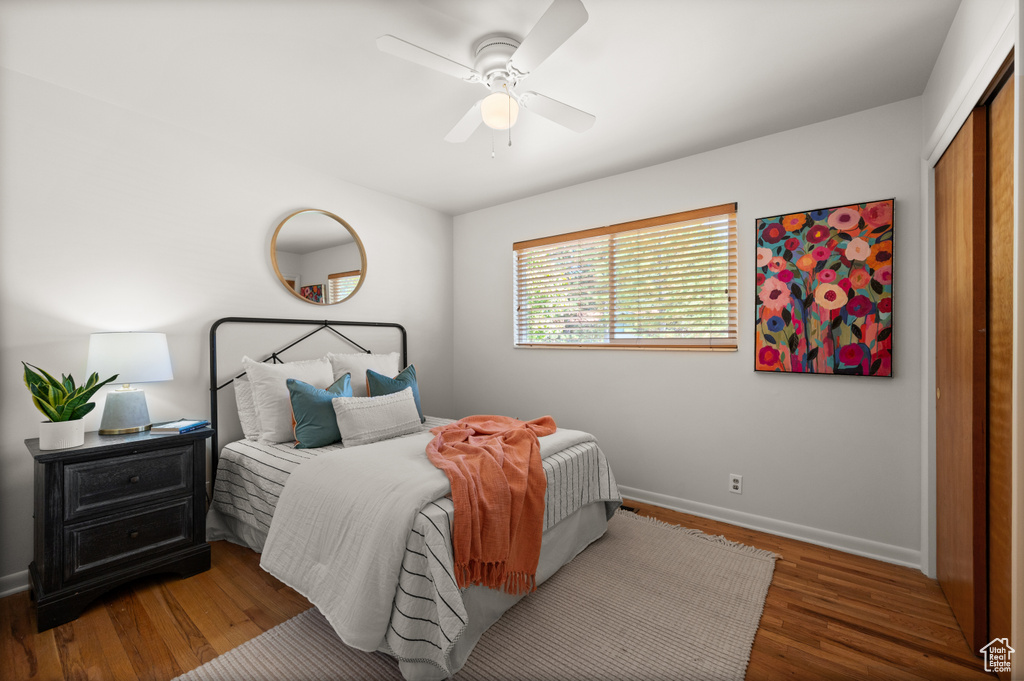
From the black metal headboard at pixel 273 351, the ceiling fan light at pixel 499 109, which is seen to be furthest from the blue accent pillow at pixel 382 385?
the ceiling fan light at pixel 499 109

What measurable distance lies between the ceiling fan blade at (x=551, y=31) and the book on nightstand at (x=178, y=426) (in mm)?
2413

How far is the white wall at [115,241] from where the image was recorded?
7.09ft

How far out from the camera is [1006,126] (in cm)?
145

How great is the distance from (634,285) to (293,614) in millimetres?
2904

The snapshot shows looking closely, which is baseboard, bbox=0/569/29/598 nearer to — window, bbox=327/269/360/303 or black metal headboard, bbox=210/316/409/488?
black metal headboard, bbox=210/316/409/488

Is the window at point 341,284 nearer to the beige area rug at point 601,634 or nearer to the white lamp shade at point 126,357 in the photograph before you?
the white lamp shade at point 126,357

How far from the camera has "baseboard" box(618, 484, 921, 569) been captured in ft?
7.98

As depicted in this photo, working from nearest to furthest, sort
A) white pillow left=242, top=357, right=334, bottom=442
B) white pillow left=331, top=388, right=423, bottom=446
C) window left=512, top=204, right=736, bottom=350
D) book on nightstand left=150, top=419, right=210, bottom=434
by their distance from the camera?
book on nightstand left=150, top=419, right=210, bottom=434
white pillow left=331, top=388, right=423, bottom=446
white pillow left=242, top=357, right=334, bottom=442
window left=512, top=204, right=736, bottom=350

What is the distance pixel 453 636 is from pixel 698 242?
9.09ft

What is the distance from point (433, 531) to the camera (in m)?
1.61

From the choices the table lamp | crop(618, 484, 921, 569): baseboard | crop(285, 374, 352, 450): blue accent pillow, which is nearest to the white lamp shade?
the table lamp

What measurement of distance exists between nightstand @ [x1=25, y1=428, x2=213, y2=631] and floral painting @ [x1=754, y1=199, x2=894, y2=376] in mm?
3372

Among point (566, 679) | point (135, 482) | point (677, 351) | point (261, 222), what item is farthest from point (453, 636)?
point (261, 222)

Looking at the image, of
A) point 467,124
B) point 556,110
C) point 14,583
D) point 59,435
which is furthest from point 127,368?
point 556,110
